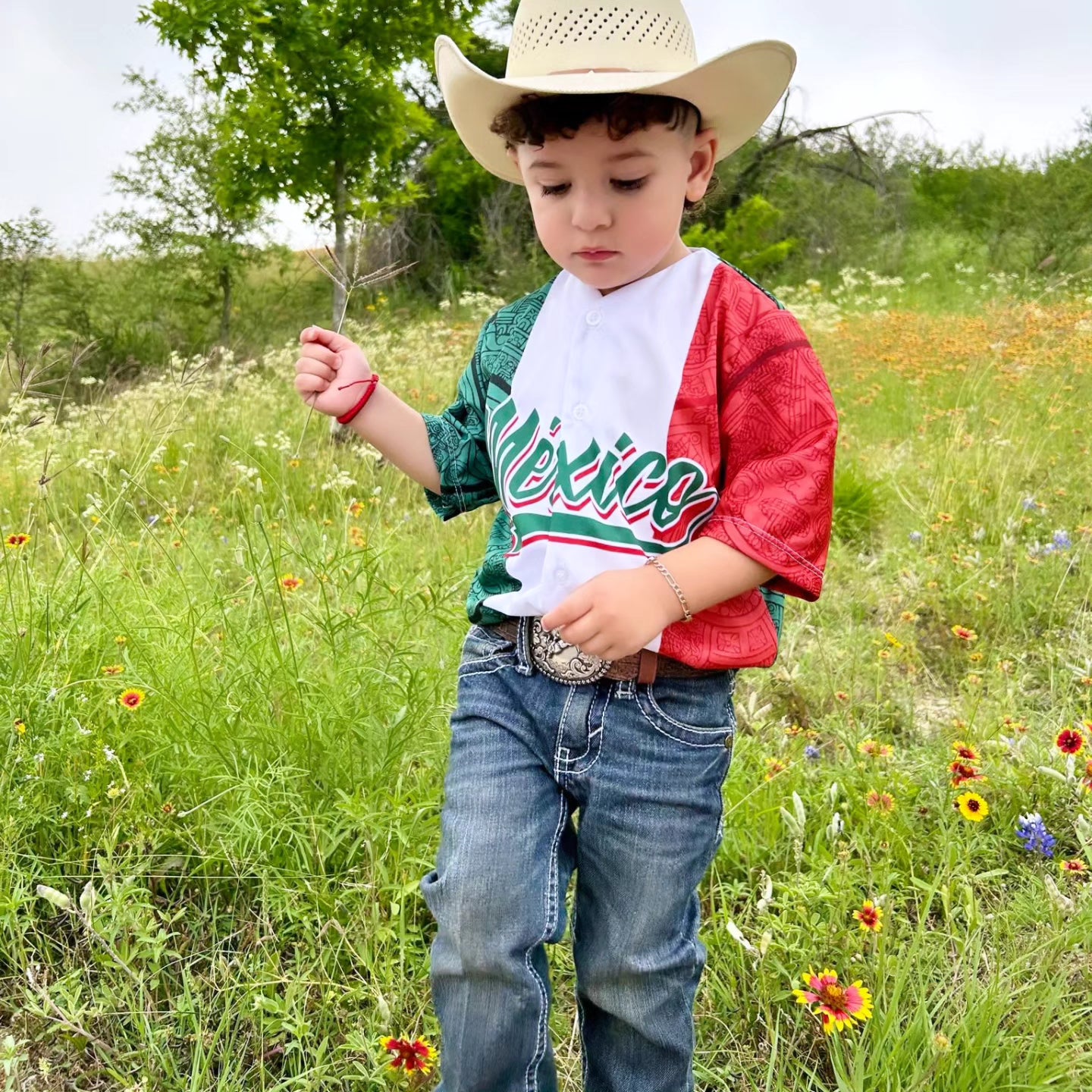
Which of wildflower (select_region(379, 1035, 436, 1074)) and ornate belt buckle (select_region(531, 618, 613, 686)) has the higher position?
ornate belt buckle (select_region(531, 618, 613, 686))

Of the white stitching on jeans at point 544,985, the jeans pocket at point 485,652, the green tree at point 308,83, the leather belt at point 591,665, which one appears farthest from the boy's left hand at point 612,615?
the green tree at point 308,83

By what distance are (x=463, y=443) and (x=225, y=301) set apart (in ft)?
52.1

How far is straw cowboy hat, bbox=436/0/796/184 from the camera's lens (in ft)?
4.19

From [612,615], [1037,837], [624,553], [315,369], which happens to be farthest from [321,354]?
[1037,837]

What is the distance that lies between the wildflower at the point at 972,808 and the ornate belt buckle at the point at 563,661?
0.73m

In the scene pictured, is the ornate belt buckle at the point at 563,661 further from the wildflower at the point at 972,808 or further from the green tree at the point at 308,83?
the green tree at the point at 308,83

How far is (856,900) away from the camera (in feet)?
6.00

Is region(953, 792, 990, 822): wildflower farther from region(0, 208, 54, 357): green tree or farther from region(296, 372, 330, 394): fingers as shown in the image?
region(0, 208, 54, 357): green tree

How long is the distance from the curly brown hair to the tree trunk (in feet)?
50.6

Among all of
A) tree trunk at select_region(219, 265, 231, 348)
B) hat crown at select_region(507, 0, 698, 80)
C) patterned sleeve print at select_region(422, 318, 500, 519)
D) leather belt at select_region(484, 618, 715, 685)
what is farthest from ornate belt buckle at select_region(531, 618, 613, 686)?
tree trunk at select_region(219, 265, 231, 348)

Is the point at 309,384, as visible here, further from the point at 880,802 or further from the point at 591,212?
the point at 880,802

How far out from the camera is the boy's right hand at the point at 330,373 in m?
1.55

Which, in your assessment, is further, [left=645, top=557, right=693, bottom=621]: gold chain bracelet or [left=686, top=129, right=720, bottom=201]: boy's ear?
[left=686, top=129, right=720, bottom=201]: boy's ear

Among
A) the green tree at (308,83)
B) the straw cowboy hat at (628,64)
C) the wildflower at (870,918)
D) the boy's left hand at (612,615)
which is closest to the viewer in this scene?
the boy's left hand at (612,615)
